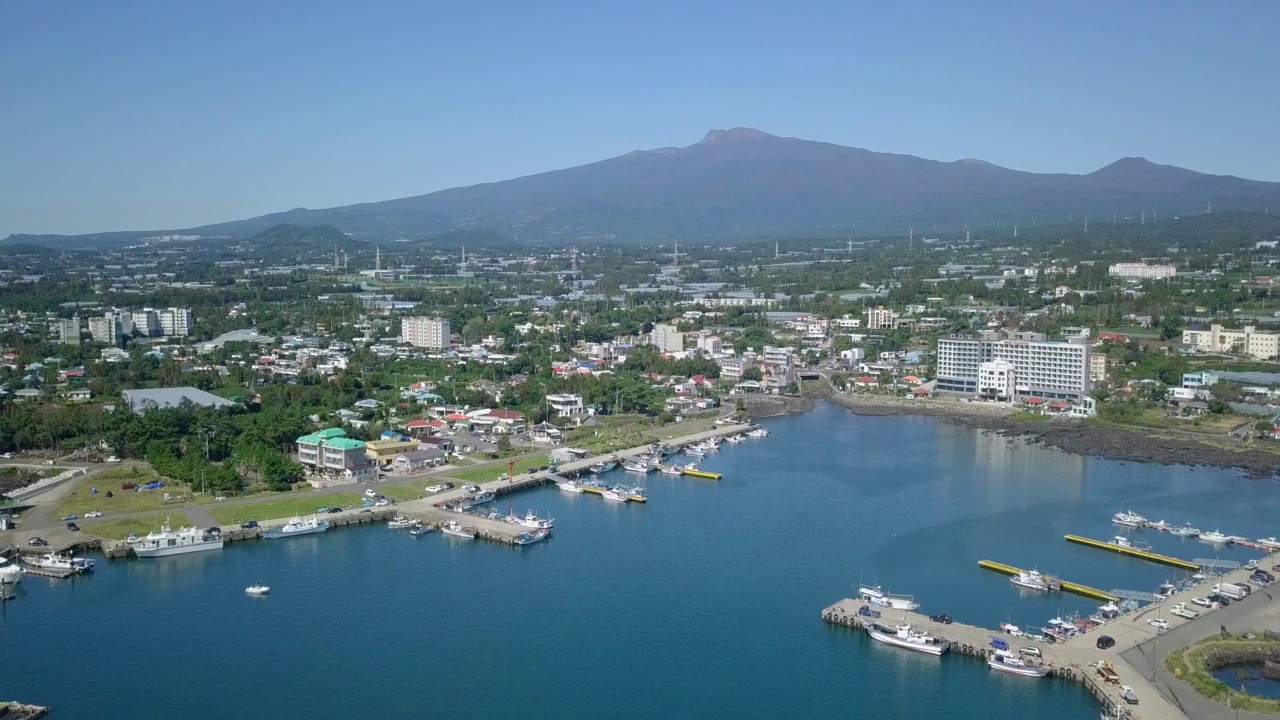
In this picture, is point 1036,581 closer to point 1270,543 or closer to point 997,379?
point 1270,543

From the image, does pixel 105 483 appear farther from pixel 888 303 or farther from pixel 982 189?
pixel 982 189

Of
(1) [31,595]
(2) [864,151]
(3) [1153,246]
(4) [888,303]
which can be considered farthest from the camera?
(2) [864,151]

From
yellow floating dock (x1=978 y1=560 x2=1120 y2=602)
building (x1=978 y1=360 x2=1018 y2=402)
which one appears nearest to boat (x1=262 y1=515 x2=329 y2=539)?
yellow floating dock (x1=978 y1=560 x2=1120 y2=602)

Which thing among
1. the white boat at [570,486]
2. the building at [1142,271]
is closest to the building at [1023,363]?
the white boat at [570,486]

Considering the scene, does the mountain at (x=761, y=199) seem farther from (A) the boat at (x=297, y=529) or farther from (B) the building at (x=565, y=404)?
(A) the boat at (x=297, y=529)

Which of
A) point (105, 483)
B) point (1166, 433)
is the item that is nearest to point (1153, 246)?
point (1166, 433)

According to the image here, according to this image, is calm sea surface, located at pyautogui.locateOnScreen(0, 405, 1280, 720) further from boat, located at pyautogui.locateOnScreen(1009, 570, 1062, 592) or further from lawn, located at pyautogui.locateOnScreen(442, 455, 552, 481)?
lawn, located at pyautogui.locateOnScreen(442, 455, 552, 481)
